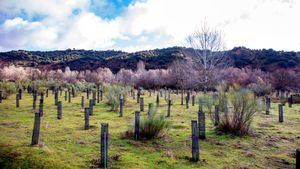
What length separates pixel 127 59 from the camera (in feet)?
315

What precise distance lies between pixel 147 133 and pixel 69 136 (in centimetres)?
278

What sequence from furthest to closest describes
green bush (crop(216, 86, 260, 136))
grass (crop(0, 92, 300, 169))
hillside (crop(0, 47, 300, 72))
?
hillside (crop(0, 47, 300, 72)) < green bush (crop(216, 86, 260, 136)) < grass (crop(0, 92, 300, 169))

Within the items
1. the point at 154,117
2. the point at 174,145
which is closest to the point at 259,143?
the point at 174,145

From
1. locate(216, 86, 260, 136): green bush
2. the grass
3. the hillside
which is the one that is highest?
the hillside

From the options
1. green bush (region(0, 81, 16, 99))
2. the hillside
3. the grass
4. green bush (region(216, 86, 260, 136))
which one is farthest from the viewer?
the hillside

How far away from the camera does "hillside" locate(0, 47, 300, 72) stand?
72.2 meters

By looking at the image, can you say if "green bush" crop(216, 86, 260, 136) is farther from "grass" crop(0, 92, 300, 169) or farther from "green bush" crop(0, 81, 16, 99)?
"green bush" crop(0, 81, 16, 99)

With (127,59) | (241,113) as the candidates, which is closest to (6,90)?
(241,113)

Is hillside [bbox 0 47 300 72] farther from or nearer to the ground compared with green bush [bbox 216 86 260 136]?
farther from the ground

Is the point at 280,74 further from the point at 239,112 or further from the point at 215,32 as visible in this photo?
the point at 239,112

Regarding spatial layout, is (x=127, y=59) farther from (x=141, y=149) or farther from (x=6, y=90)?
(x=141, y=149)

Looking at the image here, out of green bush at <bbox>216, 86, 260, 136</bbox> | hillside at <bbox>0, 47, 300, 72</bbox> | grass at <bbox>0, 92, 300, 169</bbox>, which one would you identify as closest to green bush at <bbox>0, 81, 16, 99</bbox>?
grass at <bbox>0, 92, 300, 169</bbox>

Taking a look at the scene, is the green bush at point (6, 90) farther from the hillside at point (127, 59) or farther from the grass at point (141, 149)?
the hillside at point (127, 59)

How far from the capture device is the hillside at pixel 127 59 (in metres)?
72.2
